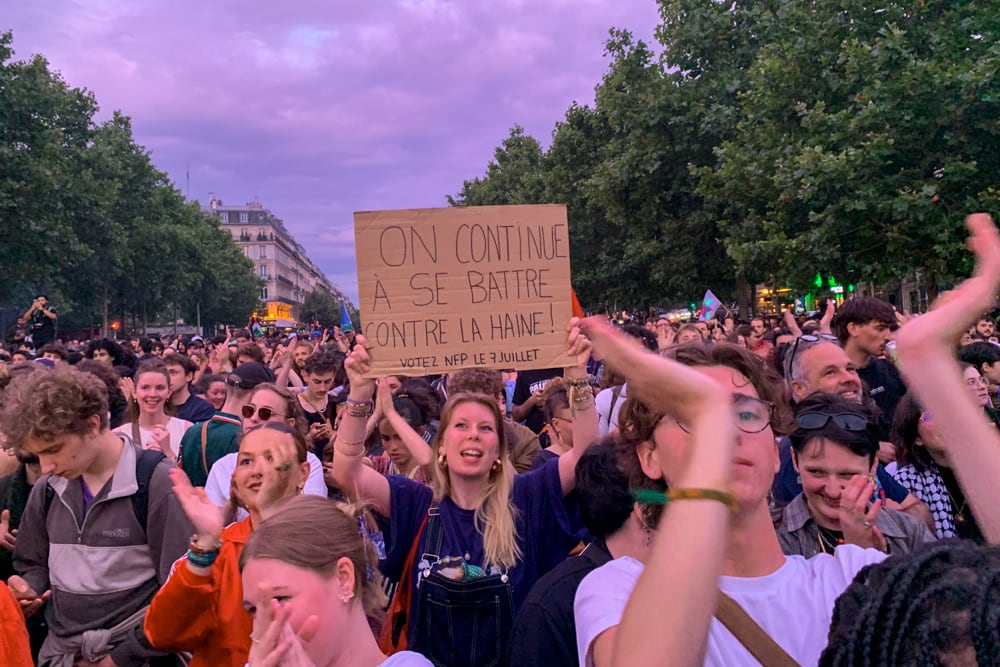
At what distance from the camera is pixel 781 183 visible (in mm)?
17922

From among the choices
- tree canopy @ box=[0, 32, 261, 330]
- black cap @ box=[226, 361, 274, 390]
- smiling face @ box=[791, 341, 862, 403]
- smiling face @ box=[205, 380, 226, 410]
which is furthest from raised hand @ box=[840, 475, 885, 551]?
tree canopy @ box=[0, 32, 261, 330]

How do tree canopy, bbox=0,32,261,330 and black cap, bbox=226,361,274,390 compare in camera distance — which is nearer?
black cap, bbox=226,361,274,390

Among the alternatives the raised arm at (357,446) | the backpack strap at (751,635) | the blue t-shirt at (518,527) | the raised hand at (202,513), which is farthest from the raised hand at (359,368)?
the backpack strap at (751,635)

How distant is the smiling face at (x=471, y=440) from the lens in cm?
331

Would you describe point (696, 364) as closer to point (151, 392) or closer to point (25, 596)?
point (25, 596)

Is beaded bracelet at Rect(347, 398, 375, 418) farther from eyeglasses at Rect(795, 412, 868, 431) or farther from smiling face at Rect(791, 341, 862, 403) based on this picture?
smiling face at Rect(791, 341, 862, 403)

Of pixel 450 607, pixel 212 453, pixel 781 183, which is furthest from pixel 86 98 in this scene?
pixel 450 607

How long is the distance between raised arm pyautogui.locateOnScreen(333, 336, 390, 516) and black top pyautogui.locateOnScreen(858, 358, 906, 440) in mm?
3916

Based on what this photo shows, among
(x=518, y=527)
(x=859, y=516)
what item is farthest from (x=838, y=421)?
(x=518, y=527)

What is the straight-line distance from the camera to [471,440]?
11.0 feet

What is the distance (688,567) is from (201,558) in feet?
6.24


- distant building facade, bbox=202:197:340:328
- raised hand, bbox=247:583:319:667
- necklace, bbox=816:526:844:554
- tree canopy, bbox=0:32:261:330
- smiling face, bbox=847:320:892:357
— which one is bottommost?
necklace, bbox=816:526:844:554

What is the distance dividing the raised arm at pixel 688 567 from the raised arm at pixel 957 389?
66 centimetres

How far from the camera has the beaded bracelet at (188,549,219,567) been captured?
2646mm
